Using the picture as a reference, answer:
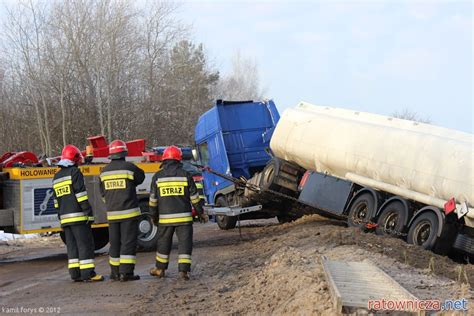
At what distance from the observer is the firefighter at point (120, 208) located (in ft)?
28.3

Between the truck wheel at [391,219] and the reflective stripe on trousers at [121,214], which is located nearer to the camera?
the reflective stripe on trousers at [121,214]

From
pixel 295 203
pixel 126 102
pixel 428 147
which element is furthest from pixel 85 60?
pixel 428 147

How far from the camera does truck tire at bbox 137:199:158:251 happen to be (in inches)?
475

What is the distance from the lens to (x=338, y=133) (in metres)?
12.7

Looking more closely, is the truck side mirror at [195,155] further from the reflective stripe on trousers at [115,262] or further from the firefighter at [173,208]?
the reflective stripe on trousers at [115,262]

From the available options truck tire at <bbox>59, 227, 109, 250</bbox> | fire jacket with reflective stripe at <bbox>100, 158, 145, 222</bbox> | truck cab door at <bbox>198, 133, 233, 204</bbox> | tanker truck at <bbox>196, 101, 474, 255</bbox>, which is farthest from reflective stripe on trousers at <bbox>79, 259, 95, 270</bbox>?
truck cab door at <bbox>198, 133, 233, 204</bbox>

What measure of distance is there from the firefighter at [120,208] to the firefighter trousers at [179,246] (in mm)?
362

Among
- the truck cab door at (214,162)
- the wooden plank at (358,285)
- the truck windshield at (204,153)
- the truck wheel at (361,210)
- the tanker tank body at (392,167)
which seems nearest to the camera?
the wooden plank at (358,285)

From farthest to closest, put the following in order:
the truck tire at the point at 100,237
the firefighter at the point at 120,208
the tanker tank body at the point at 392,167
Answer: the truck tire at the point at 100,237 < the tanker tank body at the point at 392,167 < the firefighter at the point at 120,208

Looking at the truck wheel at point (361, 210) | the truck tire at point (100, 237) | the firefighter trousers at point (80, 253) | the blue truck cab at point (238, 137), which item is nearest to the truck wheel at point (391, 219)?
the truck wheel at point (361, 210)

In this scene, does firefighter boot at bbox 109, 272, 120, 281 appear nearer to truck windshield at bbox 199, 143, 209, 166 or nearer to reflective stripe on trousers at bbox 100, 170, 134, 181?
reflective stripe on trousers at bbox 100, 170, 134, 181

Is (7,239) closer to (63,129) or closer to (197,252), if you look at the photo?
(197,252)

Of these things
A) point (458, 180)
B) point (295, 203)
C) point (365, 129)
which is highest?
point (365, 129)

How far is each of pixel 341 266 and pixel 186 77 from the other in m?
32.8
